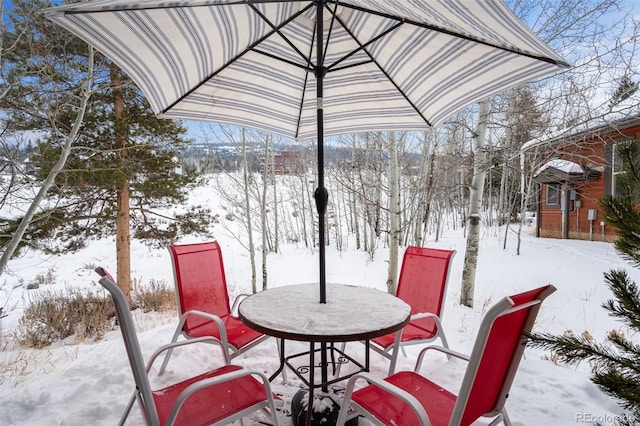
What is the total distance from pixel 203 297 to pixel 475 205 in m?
4.45

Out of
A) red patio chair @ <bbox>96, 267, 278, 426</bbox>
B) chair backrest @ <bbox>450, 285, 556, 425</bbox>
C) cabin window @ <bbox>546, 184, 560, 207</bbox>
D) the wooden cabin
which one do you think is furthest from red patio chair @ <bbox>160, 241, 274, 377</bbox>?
cabin window @ <bbox>546, 184, 560, 207</bbox>

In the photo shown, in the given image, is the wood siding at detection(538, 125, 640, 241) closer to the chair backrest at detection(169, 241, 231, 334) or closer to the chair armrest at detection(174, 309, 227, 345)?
the chair backrest at detection(169, 241, 231, 334)

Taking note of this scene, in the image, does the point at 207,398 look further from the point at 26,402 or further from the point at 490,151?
the point at 490,151

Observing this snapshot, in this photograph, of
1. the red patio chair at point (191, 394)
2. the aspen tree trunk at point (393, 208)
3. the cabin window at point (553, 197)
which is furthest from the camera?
the cabin window at point (553, 197)

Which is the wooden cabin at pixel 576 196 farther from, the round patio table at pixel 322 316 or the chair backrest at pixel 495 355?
the chair backrest at pixel 495 355

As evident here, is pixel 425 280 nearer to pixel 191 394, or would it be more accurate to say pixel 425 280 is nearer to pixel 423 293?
pixel 423 293

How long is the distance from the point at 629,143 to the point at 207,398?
205 cm

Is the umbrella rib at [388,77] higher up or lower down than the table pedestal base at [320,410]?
higher up

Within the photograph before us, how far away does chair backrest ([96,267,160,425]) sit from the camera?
1.30m

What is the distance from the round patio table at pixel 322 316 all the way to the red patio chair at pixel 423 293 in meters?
0.45

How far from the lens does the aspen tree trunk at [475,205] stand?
17.2 ft

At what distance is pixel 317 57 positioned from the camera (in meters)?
2.06

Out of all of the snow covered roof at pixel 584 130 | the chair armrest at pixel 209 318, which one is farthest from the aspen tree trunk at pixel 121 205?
the snow covered roof at pixel 584 130

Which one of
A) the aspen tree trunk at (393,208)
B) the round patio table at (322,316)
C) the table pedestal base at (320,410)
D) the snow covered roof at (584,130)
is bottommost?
the table pedestal base at (320,410)
